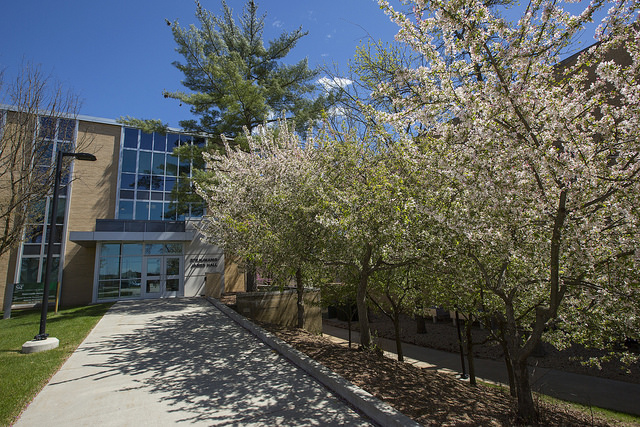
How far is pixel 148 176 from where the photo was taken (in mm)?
22422

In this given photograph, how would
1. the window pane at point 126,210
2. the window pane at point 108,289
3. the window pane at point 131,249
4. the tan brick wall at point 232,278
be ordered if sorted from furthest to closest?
the window pane at point 126,210, the tan brick wall at point 232,278, the window pane at point 131,249, the window pane at point 108,289

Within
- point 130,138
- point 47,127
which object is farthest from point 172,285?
point 130,138

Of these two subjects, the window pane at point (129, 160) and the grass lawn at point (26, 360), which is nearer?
the grass lawn at point (26, 360)

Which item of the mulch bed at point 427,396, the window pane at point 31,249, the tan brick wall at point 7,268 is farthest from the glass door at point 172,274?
the mulch bed at point 427,396

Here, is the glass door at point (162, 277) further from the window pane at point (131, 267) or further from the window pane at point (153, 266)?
the window pane at point (131, 267)

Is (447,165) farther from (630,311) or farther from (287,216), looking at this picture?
(287,216)

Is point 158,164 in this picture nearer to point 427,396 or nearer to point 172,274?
point 172,274

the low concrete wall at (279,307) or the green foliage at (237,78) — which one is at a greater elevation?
the green foliage at (237,78)

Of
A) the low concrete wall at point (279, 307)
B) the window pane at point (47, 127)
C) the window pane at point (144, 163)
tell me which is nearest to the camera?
the low concrete wall at point (279, 307)

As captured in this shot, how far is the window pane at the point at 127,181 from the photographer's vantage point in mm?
21625

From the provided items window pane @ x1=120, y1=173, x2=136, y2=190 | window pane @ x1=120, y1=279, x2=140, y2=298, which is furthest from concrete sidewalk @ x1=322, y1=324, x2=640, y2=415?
window pane @ x1=120, y1=173, x2=136, y2=190

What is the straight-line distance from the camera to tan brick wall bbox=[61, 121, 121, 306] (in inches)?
783

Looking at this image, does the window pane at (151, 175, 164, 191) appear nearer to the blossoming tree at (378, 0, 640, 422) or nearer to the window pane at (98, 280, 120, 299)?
the window pane at (98, 280, 120, 299)

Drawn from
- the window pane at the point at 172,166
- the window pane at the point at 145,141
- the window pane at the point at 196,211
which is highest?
the window pane at the point at 145,141
